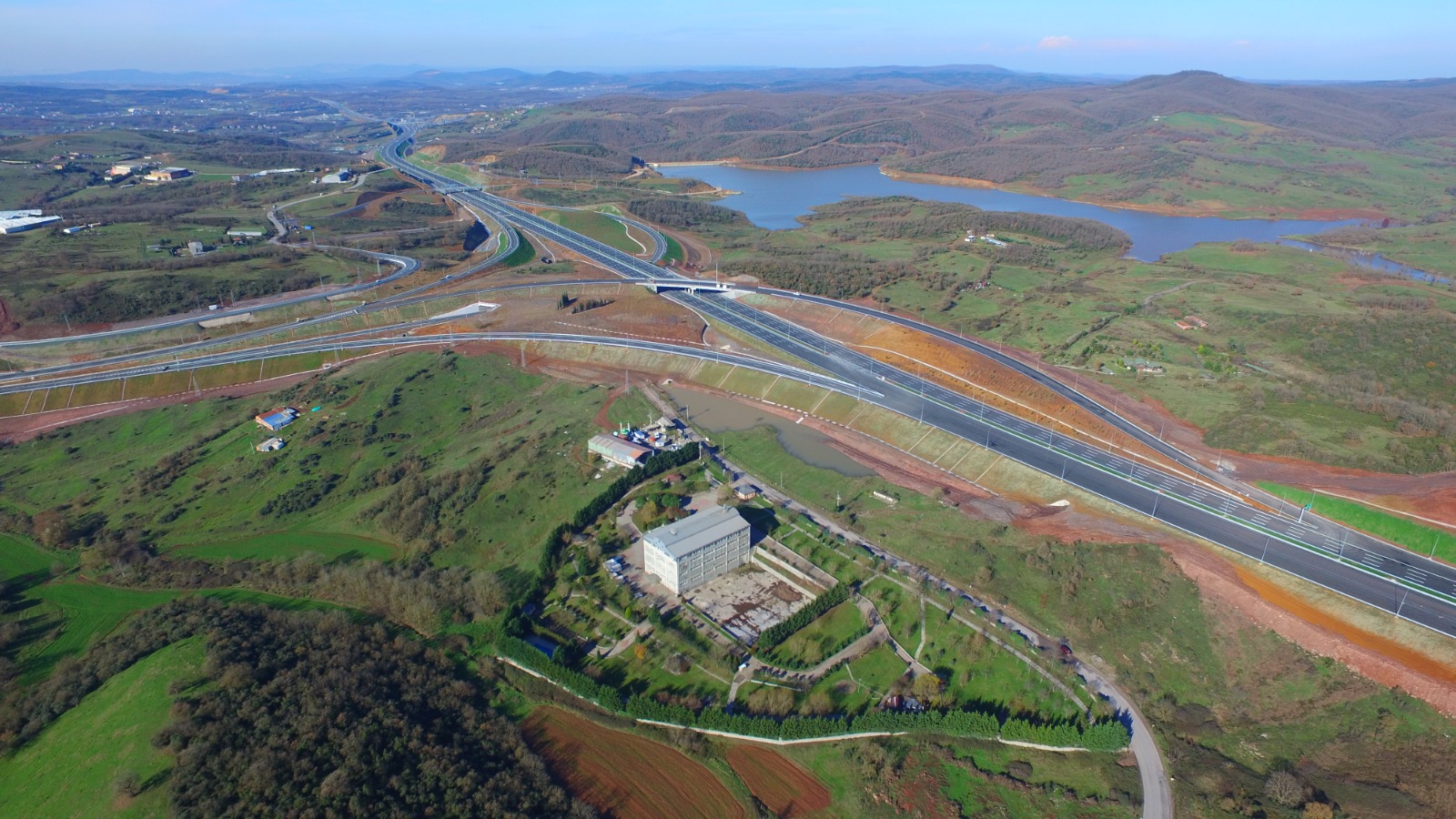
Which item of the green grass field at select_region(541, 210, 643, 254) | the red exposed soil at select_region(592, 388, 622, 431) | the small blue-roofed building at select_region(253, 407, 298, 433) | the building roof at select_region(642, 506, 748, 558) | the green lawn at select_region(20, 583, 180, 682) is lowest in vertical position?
the green lawn at select_region(20, 583, 180, 682)

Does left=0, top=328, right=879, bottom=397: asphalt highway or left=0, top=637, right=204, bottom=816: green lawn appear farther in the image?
left=0, top=328, right=879, bottom=397: asphalt highway

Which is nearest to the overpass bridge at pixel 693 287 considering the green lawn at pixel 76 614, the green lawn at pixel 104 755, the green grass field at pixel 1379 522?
the green grass field at pixel 1379 522

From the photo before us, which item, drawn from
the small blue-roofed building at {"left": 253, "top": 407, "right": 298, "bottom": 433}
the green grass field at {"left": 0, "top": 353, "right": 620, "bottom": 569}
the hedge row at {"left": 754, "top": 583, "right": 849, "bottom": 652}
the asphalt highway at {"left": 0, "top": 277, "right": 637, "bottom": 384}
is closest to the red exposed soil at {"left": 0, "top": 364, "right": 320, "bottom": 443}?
the green grass field at {"left": 0, "top": 353, "right": 620, "bottom": 569}

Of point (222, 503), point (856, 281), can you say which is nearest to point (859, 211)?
point (856, 281)

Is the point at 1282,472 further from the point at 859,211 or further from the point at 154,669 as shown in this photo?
the point at 859,211

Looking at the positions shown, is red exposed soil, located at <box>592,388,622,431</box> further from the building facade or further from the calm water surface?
the calm water surface

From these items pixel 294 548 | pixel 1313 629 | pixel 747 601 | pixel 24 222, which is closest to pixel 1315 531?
pixel 1313 629

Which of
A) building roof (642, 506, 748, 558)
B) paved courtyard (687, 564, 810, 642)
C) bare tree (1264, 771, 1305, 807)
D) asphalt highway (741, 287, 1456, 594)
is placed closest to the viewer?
bare tree (1264, 771, 1305, 807)
